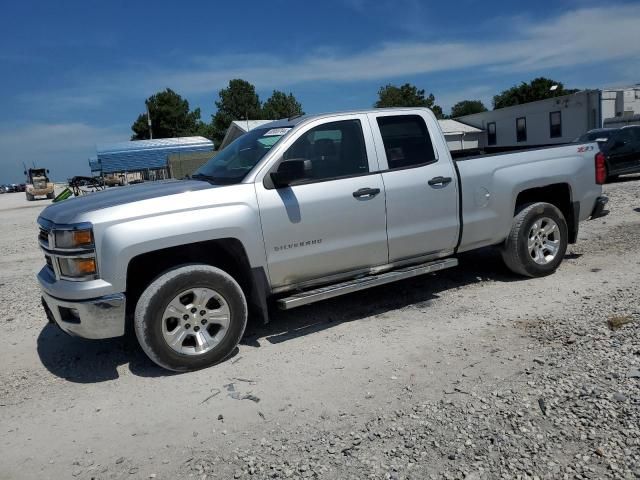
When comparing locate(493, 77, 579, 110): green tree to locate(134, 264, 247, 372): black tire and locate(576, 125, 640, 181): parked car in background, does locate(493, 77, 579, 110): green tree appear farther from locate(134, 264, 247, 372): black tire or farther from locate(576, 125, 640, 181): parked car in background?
locate(134, 264, 247, 372): black tire

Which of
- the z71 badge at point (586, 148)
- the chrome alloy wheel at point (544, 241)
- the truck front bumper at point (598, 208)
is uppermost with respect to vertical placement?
the z71 badge at point (586, 148)

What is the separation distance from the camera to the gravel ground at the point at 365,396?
113 inches

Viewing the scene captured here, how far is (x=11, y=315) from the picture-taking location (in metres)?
5.97

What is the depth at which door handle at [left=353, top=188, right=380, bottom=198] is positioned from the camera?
4.66 meters

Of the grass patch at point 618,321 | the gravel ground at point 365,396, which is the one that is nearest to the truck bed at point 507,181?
the gravel ground at point 365,396

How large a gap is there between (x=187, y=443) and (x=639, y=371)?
3003 mm

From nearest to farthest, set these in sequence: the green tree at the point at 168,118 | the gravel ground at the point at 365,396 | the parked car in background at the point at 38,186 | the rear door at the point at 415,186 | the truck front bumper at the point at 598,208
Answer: the gravel ground at the point at 365,396, the rear door at the point at 415,186, the truck front bumper at the point at 598,208, the parked car in background at the point at 38,186, the green tree at the point at 168,118

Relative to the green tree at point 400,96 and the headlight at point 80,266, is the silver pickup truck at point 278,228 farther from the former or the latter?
the green tree at point 400,96

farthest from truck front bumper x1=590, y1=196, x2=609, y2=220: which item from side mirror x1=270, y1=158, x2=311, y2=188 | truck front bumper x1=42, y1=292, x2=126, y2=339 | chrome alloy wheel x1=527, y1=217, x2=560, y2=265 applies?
truck front bumper x1=42, y1=292, x2=126, y2=339

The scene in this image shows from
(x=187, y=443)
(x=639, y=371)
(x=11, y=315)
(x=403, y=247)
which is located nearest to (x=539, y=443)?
(x=639, y=371)

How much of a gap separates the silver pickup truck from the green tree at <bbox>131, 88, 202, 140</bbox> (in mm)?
63058

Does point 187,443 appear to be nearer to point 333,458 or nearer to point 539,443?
point 333,458

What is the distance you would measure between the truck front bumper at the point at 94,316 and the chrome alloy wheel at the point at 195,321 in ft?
1.10

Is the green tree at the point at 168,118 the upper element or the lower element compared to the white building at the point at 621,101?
upper
